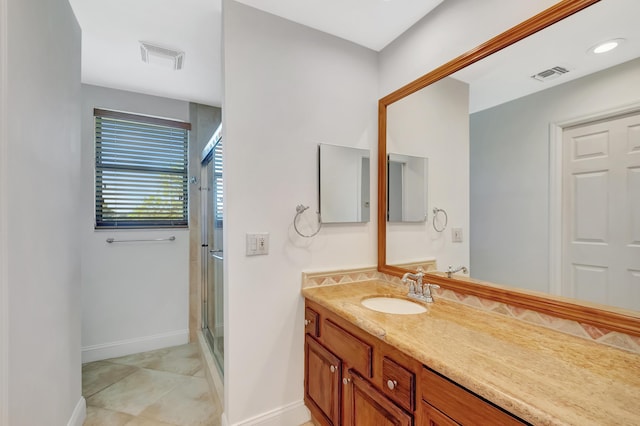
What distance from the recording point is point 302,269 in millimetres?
1684

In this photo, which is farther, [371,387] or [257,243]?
[257,243]

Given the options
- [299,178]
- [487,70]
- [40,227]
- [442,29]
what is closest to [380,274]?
[299,178]

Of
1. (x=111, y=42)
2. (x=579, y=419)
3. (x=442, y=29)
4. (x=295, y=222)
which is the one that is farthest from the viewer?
(x=111, y=42)

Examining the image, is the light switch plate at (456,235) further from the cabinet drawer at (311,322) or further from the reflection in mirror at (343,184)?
the cabinet drawer at (311,322)

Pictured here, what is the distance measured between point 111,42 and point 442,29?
6.97 ft

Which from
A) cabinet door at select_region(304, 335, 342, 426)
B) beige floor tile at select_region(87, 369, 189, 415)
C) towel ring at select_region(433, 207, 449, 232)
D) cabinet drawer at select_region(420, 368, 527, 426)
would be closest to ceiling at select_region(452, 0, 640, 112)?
towel ring at select_region(433, 207, 449, 232)

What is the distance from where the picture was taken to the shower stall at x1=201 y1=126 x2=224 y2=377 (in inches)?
78.5

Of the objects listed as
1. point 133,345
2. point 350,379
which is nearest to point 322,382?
point 350,379

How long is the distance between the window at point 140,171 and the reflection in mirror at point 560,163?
2513mm

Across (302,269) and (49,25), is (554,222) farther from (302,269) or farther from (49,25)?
(49,25)

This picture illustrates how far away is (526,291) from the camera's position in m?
1.17

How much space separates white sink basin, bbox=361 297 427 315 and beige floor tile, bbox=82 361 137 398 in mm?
2137

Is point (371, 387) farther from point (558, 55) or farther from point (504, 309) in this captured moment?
point (558, 55)

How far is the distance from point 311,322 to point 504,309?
98 centimetres
